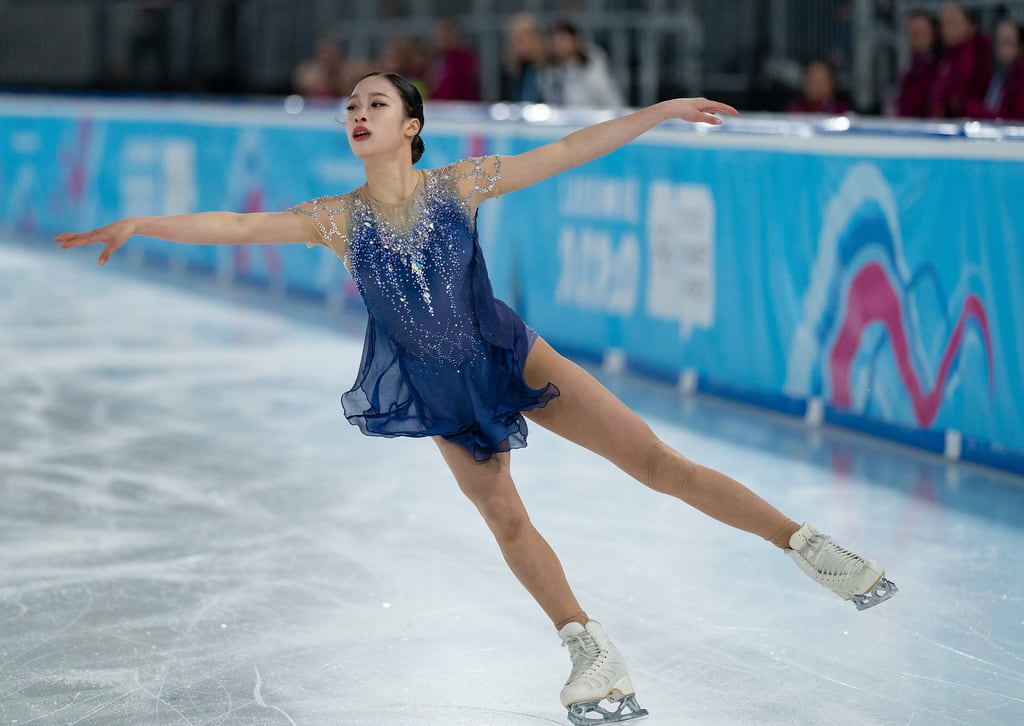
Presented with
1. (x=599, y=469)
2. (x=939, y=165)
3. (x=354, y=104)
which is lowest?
(x=599, y=469)

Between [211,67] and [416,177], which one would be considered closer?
[416,177]

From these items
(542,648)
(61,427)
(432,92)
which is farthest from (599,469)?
(432,92)

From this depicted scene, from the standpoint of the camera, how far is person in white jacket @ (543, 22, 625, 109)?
31.9ft

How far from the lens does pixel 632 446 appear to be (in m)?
3.54

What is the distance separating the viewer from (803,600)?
4340 mm

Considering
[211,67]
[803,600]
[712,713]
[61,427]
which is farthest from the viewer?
[211,67]

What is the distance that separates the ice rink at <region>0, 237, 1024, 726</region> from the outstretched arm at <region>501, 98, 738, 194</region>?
1.30 meters

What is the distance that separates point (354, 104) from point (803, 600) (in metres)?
2.02

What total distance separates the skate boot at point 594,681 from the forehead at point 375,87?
136cm

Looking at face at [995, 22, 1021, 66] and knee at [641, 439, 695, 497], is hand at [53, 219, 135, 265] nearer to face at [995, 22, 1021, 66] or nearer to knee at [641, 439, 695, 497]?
knee at [641, 439, 695, 497]

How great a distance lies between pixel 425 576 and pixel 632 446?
4.12 ft

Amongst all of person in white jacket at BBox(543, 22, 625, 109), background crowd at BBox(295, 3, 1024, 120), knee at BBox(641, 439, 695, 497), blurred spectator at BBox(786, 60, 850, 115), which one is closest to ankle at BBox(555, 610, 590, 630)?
knee at BBox(641, 439, 695, 497)

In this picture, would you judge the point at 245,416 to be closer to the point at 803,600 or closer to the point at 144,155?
the point at 803,600

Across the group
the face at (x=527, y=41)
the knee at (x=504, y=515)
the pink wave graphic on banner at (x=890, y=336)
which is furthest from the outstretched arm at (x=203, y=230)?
the face at (x=527, y=41)
